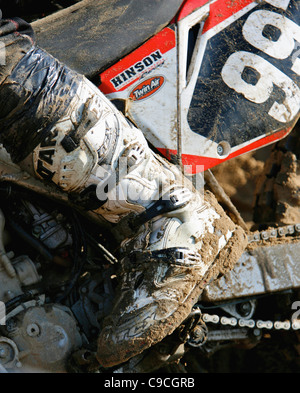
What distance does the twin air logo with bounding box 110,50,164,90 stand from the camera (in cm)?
269

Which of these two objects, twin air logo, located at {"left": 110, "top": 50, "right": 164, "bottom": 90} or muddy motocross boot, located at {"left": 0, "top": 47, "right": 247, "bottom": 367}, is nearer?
muddy motocross boot, located at {"left": 0, "top": 47, "right": 247, "bottom": 367}

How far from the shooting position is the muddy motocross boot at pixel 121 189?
7.13ft

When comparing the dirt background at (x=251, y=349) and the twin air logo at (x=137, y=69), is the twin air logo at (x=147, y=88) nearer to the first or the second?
the twin air logo at (x=137, y=69)

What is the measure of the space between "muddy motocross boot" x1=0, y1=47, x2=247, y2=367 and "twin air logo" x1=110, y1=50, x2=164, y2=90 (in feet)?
0.98

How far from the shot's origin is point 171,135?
2709 millimetres

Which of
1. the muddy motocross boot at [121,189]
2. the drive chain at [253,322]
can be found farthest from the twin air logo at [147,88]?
the drive chain at [253,322]

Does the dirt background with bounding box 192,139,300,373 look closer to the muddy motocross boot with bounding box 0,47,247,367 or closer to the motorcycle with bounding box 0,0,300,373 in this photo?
the motorcycle with bounding box 0,0,300,373

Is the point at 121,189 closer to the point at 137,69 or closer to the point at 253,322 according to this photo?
the point at 137,69

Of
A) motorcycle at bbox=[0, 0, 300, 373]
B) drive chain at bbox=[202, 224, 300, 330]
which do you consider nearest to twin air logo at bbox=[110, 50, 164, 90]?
motorcycle at bbox=[0, 0, 300, 373]

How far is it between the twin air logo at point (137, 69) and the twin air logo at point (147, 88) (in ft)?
0.15

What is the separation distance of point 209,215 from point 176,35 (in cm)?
85

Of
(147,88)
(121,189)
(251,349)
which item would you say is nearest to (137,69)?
(147,88)

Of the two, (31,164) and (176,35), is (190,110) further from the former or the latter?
(31,164)

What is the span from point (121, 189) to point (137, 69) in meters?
0.65
